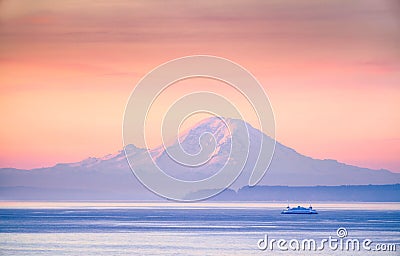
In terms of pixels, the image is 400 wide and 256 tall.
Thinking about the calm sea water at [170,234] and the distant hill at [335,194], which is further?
the distant hill at [335,194]

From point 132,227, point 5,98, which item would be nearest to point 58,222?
point 132,227

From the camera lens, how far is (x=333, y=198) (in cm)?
3131

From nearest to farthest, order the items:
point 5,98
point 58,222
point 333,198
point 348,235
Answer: point 5,98, point 348,235, point 58,222, point 333,198

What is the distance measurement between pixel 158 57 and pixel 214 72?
77cm

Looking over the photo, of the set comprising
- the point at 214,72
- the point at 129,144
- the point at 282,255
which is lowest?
the point at 282,255

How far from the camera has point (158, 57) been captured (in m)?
13.0

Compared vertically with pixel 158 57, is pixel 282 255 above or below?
below

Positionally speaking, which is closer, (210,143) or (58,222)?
(210,143)

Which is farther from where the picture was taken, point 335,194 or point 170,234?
point 335,194

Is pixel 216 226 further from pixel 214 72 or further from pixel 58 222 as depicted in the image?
pixel 214 72

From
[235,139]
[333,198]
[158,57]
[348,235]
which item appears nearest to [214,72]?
[158,57]

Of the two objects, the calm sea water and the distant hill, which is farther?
the distant hill

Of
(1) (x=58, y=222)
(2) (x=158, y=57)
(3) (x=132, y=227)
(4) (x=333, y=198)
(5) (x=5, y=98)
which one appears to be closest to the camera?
→ (2) (x=158, y=57)

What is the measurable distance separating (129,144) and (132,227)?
883 cm
